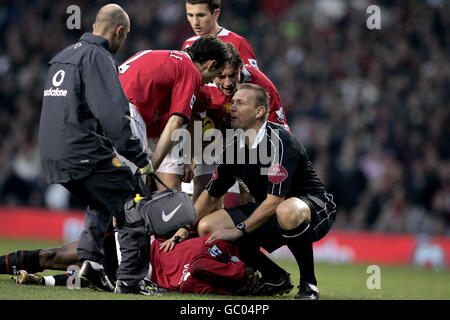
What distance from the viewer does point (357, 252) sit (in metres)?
12.3

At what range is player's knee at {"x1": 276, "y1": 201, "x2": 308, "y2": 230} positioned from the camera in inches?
211

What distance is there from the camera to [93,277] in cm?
494

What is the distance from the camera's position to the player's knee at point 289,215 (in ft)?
17.6

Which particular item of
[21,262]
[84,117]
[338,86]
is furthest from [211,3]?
[338,86]

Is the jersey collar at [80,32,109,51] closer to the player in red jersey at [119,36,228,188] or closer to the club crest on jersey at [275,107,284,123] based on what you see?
the player in red jersey at [119,36,228,188]

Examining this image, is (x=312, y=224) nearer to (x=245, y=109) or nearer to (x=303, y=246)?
(x=303, y=246)

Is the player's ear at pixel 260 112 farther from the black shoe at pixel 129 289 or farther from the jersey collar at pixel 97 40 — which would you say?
the black shoe at pixel 129 289

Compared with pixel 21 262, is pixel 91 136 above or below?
above

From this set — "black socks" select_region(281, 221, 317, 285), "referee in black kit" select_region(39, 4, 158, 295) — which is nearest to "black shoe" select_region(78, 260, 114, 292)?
"referee in black kit" select_region(39, 4, 158, 295)

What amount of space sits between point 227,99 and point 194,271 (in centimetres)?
213

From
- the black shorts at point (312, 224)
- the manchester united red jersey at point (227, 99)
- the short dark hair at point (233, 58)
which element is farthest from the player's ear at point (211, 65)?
the black shorts at point (312, 224)

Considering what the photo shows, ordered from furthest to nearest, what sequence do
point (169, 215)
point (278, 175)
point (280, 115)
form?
1. point (280, 115)
2. point (278, 175)
3. point (169, 215)

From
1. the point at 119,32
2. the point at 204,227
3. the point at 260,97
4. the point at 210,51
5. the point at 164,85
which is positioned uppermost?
the point at 119,32

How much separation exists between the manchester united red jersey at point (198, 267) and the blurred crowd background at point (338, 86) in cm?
693
